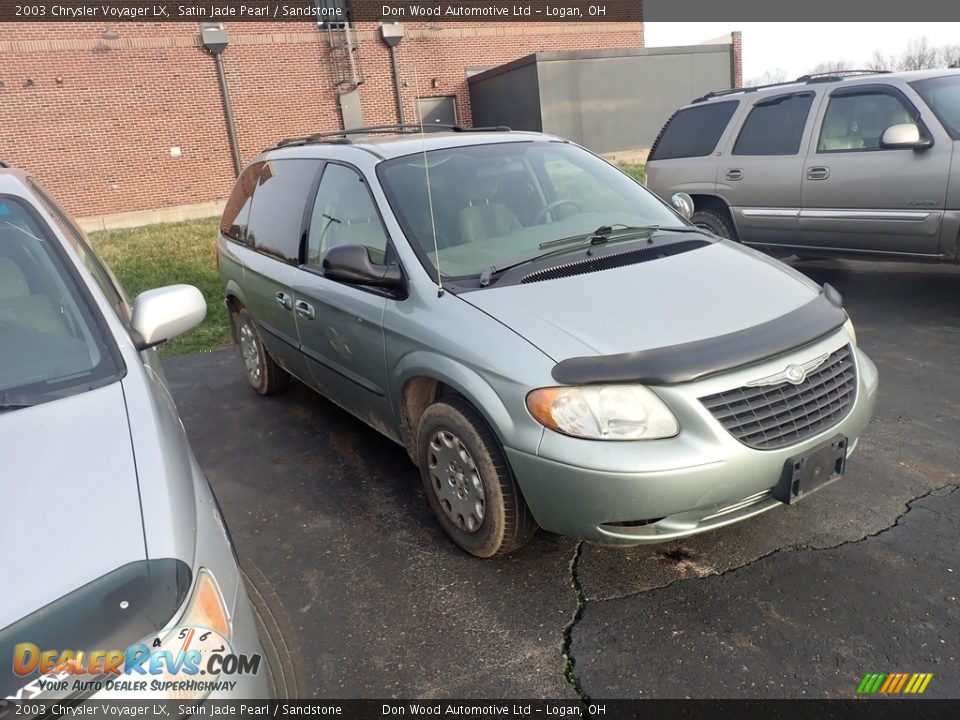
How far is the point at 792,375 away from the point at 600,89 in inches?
685

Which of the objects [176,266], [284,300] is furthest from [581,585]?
[176,266]

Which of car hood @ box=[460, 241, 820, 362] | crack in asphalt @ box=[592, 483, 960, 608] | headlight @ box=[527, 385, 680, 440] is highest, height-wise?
car hood @ box=[460, 241, 820, 362]

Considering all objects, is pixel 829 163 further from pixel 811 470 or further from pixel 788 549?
pixel 811 470

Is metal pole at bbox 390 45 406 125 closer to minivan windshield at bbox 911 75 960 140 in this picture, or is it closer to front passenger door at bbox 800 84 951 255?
front passenger door at bbox 800 84 951 255

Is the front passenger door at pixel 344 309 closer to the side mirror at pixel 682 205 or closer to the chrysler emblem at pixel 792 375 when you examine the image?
the chrysler emblem at pixel 792 375

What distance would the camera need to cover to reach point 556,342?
2.69 meters

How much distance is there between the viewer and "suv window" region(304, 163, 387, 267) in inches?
141

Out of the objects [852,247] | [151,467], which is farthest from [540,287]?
[852,247]

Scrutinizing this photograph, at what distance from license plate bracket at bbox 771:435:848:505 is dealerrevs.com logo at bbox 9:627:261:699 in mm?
1947

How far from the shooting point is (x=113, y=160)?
16047 millimetres

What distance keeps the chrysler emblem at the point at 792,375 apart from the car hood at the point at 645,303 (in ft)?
0.71

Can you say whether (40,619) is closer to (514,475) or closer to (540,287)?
(514,475)

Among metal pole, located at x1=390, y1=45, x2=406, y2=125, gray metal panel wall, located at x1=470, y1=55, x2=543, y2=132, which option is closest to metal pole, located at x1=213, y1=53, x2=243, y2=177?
metal pole, located at x1=390, y1=45, x2=406, y2=125

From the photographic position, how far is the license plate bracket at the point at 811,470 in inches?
104
